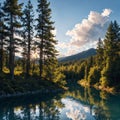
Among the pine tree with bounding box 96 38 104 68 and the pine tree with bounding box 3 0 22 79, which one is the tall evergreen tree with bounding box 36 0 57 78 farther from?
the pine tree with bounding box 96 38 104 68

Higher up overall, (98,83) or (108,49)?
(108,49)

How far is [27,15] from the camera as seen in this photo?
52.3 meters

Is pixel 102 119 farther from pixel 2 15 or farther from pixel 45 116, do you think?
pixel 2 15

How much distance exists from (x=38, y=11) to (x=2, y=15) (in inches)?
370

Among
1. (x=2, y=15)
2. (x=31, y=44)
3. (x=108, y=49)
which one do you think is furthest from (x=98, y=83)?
(x=2, y=15)

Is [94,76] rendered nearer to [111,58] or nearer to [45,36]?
[111,58]

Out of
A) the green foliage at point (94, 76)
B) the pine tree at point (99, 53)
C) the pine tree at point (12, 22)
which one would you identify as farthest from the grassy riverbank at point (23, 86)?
the pine tree at point (99, 53)

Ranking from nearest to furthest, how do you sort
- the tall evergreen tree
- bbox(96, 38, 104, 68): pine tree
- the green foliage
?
1. the tall evergreen tree
2. the green foliage
3. bbox(96, 38, 104, 68): pine tree

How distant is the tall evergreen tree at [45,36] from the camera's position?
5278 cm

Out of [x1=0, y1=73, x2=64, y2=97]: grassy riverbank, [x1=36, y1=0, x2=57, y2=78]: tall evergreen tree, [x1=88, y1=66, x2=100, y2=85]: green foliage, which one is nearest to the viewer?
[x1=0, y1=73, x2=64, y2=97]: grassy riverbank

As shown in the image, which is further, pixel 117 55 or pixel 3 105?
pixel 117 55

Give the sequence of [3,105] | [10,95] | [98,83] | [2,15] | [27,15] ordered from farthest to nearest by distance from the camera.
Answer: [98,83], [27,15], [2,15], [10,95], [3,105]

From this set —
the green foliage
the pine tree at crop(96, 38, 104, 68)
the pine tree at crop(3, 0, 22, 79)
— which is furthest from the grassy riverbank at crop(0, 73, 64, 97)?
the pine tree at crop(96, 38, 104, 68)

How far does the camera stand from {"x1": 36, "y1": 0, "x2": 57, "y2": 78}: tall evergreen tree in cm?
5278
